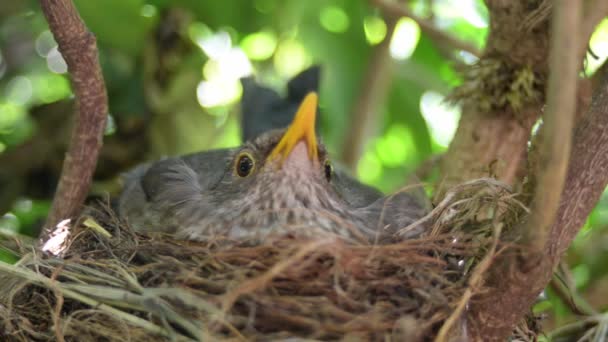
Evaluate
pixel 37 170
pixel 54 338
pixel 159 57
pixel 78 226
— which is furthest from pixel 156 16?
pixel 54 338

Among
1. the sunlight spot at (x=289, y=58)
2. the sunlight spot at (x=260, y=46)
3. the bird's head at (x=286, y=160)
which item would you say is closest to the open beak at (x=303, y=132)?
the bird's head at (x=286, y=160)

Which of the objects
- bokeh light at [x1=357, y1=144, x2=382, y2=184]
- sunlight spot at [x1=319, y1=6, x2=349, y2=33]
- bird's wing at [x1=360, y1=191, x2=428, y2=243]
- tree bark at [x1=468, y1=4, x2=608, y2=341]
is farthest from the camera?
bokeh light at [x1=357, y1=144, x2=382, y2=184]

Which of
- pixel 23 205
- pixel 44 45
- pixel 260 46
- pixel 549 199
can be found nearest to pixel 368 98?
pixel 260 46

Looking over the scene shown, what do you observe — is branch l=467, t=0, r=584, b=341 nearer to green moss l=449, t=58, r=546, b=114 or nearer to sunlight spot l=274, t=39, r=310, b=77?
green moss l=449, t=58, r=546, b=114

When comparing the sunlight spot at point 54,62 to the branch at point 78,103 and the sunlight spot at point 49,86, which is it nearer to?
the sunlight spot at point 49,86

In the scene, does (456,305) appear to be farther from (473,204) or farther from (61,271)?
(61,271)

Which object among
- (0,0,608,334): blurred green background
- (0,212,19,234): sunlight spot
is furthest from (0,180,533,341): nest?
(0,0,608,334): blurred green background

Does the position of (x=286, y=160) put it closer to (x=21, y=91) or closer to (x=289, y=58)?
(x=289, y=58)
